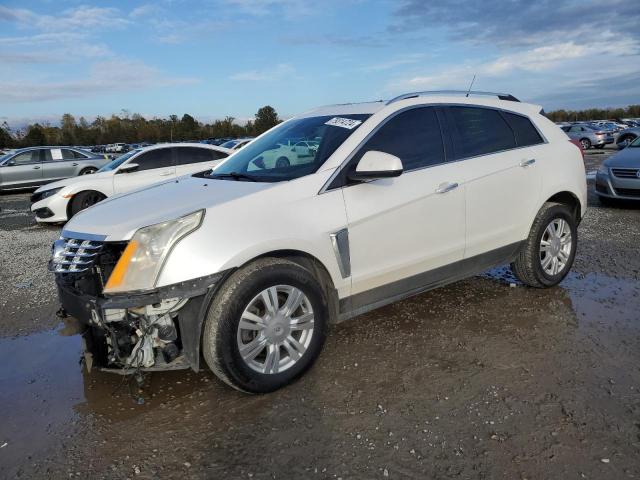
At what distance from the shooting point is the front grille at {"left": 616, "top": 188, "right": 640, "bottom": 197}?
29.7 ft

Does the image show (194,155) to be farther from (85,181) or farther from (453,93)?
(453,93)

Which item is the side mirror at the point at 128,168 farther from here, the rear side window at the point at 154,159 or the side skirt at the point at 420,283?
the side skirt at the point at 420,283

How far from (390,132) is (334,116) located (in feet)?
1.77

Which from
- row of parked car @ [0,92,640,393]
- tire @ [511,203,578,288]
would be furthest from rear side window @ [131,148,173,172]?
tire @ [511,203,578,288]

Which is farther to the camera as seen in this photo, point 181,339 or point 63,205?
point 63,205

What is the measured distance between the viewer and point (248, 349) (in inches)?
122

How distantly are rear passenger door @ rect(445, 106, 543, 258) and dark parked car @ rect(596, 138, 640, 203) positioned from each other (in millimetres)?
5465

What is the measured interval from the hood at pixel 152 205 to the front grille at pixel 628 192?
26.7 feet

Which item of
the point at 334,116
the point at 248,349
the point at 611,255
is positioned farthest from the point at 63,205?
the point at 611,255

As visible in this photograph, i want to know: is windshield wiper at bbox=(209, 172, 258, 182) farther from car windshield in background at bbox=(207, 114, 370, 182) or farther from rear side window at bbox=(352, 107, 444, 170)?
rear side window at bbox=(352, 107, 444, 170)

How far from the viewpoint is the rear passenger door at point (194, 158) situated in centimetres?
1036

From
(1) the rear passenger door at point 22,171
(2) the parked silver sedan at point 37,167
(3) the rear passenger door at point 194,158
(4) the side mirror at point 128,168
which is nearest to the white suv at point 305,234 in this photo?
(3) the rear passenger door at point 194,158

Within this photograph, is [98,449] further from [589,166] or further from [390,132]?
[589,166]

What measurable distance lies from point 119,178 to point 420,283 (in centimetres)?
789
